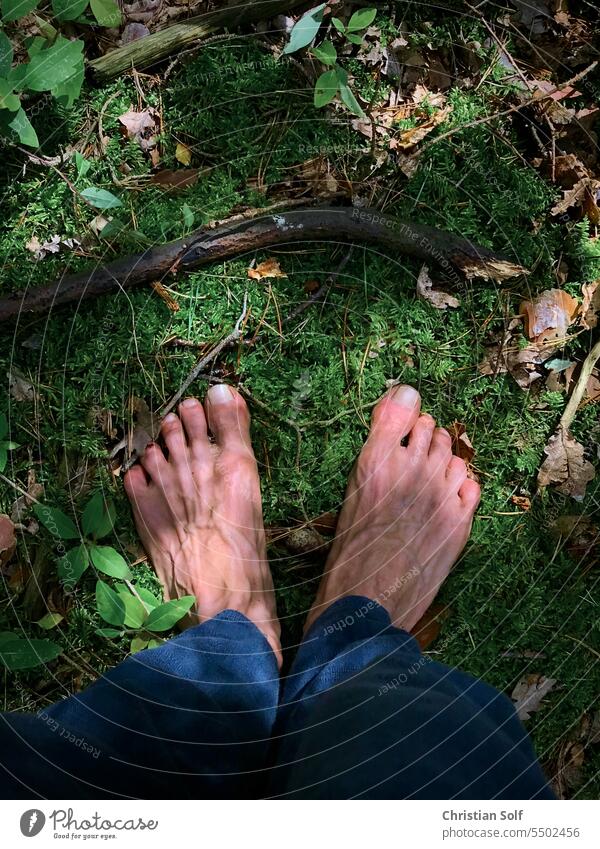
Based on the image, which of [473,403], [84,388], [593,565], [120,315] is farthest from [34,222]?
[593,565]

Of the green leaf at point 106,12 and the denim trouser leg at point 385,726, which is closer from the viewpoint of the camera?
the denim trouser leg at point 385,726

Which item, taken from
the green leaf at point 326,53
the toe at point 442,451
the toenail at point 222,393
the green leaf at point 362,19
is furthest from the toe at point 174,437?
the green leaf at point 362,19

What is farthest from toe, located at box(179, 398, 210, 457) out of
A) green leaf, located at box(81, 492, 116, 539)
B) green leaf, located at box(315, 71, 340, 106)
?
green leaf, located at box(315, 71, 340, 106)

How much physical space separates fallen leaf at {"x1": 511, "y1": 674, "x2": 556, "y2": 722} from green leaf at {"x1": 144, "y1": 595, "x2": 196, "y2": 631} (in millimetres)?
981

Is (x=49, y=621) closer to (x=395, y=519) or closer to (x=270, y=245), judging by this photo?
(x=395, y=519)

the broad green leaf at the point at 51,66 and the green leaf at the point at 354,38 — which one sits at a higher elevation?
the broad green leaf at the point at 51,66

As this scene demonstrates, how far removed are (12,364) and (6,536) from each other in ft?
1.68

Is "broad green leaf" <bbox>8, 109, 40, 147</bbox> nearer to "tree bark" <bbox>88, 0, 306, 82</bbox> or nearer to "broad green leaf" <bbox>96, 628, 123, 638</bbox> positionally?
"tree bark" <bbox>88, 0, 306, 82</bbox>

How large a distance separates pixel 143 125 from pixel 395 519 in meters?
1.42

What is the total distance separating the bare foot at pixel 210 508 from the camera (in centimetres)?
218

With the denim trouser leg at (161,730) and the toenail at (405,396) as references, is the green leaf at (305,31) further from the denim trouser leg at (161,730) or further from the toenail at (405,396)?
the denim trouser leg at (161,730)

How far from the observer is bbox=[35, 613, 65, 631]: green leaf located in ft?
6.95

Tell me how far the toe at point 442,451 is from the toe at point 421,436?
0.02 meters
